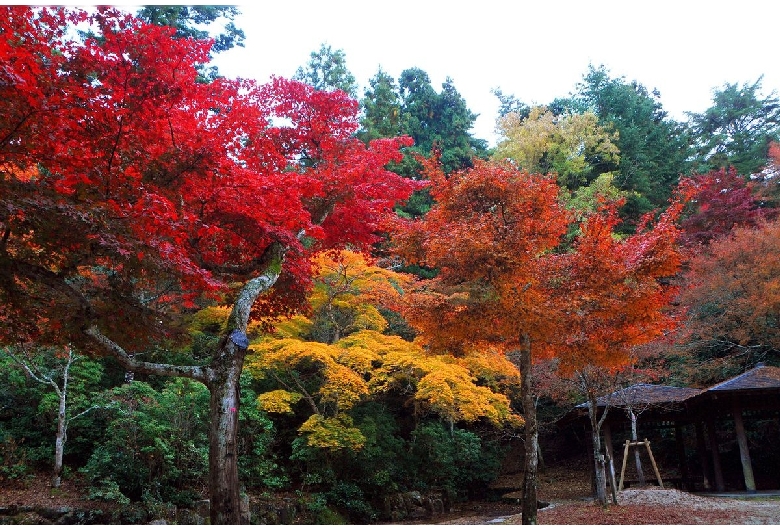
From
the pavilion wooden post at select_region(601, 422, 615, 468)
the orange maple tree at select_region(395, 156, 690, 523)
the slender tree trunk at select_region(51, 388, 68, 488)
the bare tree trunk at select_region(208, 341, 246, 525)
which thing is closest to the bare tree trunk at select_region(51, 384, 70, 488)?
the slender tree trunk at select_region(51, 388, 68, 488)

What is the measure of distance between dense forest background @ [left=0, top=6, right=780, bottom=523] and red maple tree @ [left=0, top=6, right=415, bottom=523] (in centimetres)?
9

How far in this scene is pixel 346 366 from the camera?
1082 cm

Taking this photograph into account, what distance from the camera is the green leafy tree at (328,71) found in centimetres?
2125

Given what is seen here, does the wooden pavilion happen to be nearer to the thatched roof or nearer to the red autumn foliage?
the thatched roof

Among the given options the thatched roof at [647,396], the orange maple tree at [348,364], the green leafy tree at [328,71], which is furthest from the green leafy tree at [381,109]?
the thatched roof at [647,396]

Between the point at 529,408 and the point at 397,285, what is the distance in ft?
16.6

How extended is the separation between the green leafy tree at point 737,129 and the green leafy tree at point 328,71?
1456 centimetres

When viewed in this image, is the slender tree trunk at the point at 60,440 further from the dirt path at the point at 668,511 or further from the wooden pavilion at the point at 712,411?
the wooden pavilion at the point at 712,411

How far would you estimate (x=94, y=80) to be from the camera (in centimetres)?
564

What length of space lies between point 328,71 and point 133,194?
1825 cm

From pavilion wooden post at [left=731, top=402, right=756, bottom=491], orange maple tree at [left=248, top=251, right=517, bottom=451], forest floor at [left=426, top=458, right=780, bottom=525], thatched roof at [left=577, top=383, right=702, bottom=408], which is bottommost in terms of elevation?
forest floor at [left=426, top=458, right=780, bottom=525]

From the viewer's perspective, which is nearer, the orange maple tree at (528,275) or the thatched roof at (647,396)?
the orange maple tree at (528,275)

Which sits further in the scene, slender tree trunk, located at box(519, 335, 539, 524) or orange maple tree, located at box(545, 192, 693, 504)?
orange maple tree, located at box(545, 192, 693, 504)

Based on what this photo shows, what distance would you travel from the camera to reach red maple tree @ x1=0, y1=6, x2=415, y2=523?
409 cm
